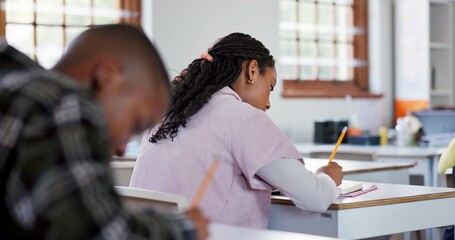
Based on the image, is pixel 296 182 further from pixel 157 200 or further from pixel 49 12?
pixel 49 12

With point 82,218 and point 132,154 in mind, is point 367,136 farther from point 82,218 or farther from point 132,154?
point 82,218

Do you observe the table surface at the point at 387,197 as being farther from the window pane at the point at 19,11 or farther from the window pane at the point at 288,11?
the window pane at the point at 288,11

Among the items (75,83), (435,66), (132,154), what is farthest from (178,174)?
(435,66)

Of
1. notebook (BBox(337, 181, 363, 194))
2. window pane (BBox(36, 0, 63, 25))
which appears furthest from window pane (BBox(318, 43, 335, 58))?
notebook (BBox(337, 181, 363, 194))

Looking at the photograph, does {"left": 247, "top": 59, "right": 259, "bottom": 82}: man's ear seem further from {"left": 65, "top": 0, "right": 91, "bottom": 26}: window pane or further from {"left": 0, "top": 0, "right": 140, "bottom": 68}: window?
{"left": 65, "top": 0, "right": 91, "bottom": 26}: window pane

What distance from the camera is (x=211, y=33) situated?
233 inches

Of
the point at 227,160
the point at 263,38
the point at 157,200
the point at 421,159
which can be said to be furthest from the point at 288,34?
the point at 157,200

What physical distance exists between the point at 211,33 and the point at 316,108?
1.35 m

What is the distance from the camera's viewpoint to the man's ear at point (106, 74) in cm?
108

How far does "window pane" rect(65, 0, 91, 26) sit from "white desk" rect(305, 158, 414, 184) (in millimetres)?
2112

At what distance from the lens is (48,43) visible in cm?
536

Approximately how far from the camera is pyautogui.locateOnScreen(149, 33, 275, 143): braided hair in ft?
8.72

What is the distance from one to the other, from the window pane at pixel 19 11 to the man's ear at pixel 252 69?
278 cm

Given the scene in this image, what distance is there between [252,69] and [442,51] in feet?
17.1
